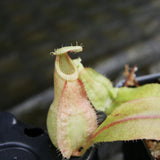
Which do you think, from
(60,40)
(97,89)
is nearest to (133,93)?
Answer: (97,89)

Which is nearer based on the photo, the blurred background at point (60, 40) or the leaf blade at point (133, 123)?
the leaf blade at point (133, 123)

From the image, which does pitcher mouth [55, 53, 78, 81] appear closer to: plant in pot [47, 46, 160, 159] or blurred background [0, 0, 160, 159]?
plant in pot [47, 46, 160, 159]

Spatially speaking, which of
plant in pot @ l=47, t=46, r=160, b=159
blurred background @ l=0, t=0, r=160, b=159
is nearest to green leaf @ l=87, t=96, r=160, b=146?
plant in pot @ l=47, t=46, r=160, b=159

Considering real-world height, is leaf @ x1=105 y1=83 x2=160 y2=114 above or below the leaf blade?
below

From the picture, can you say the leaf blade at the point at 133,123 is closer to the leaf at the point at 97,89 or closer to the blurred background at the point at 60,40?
the leaf at the point at 97,89

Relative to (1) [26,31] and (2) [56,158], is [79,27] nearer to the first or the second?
(1) [26,31]

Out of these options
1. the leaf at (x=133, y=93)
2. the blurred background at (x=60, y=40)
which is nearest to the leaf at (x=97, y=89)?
the leaf at (x=133, y=93)

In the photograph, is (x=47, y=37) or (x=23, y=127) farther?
(x=47, y=37)

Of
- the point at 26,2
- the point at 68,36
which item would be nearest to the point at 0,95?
the point at 68,36
